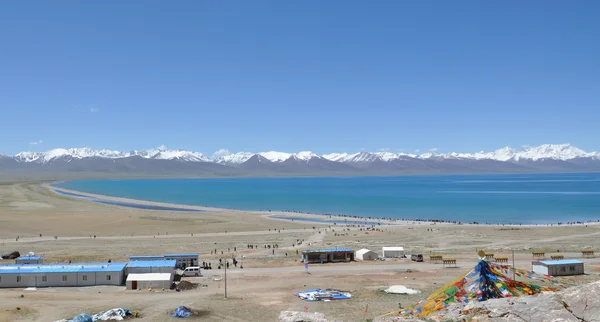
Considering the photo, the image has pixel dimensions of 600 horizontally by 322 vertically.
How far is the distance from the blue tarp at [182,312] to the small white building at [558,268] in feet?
99.7

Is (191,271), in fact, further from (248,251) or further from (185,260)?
(248,251)

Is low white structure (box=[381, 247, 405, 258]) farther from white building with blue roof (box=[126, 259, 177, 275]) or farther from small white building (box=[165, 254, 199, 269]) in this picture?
white building with blue roof (box=[126, 259, 177, 275])

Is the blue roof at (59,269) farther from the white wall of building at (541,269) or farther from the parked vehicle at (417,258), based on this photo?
the white wall of building at (541,269)

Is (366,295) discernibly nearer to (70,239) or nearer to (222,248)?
(222,248)

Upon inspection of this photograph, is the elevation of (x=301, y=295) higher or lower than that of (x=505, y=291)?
lower

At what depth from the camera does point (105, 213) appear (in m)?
119

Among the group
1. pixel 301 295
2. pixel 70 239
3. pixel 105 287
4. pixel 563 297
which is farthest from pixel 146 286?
pixel 70 239

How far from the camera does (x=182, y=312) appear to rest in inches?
1257

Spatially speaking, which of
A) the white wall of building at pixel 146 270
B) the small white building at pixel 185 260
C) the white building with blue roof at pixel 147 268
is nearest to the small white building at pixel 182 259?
the small white building at pixel 185 260

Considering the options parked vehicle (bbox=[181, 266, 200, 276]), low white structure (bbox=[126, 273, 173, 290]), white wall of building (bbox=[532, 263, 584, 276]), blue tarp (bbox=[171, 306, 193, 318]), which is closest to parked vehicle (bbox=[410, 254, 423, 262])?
A: white wall of building (bbox=[532, 263, 584, 276])

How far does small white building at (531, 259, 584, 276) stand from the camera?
44.4m

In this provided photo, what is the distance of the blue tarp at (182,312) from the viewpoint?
104 feet

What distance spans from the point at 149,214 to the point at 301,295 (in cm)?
8832

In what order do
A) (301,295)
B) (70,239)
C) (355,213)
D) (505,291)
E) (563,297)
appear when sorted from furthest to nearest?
1. (355,213)
2. (70,239)
3. (301,295)
4. (505,291)
5. (563,297)
